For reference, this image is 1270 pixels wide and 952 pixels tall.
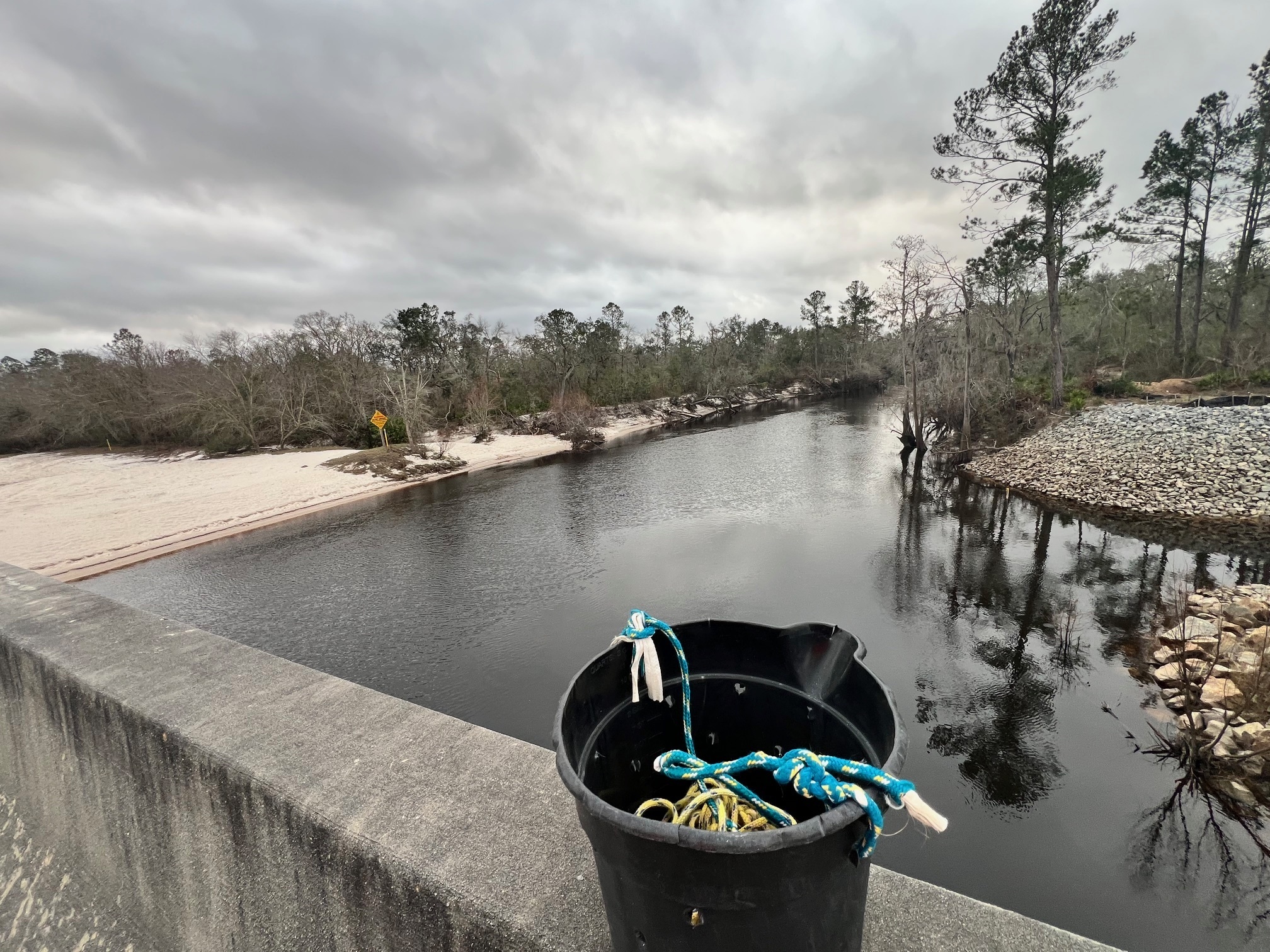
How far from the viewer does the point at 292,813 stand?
1494 mm

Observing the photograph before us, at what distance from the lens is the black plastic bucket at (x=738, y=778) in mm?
736

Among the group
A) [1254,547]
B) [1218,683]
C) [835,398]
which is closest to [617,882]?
[1218,683]

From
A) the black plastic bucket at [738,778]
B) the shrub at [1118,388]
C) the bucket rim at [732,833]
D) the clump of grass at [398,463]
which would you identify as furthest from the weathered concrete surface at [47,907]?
the shrub at [1118,388]

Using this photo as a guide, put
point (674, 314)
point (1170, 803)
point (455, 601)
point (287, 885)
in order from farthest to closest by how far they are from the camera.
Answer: point (674, 314) → point (455, 601) → point (1170, 803) → point (287, 885)

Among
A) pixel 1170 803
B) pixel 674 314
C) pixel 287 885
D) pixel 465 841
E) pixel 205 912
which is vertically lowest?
pixel 1170 803

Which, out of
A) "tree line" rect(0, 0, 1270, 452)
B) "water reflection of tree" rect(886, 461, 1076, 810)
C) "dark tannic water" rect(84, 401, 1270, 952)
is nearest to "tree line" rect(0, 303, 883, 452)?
"tree line" rect(0, 0, 1270, 452)

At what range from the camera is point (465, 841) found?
137cm

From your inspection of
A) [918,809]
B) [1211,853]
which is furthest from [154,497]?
[1211,853]

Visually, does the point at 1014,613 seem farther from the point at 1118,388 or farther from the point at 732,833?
the point at 1118,388

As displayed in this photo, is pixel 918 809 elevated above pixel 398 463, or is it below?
above

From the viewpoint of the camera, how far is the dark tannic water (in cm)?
313

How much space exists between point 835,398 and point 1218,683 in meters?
43.5

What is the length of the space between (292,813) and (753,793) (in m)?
1.35

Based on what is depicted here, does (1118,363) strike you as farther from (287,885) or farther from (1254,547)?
(287,885)
